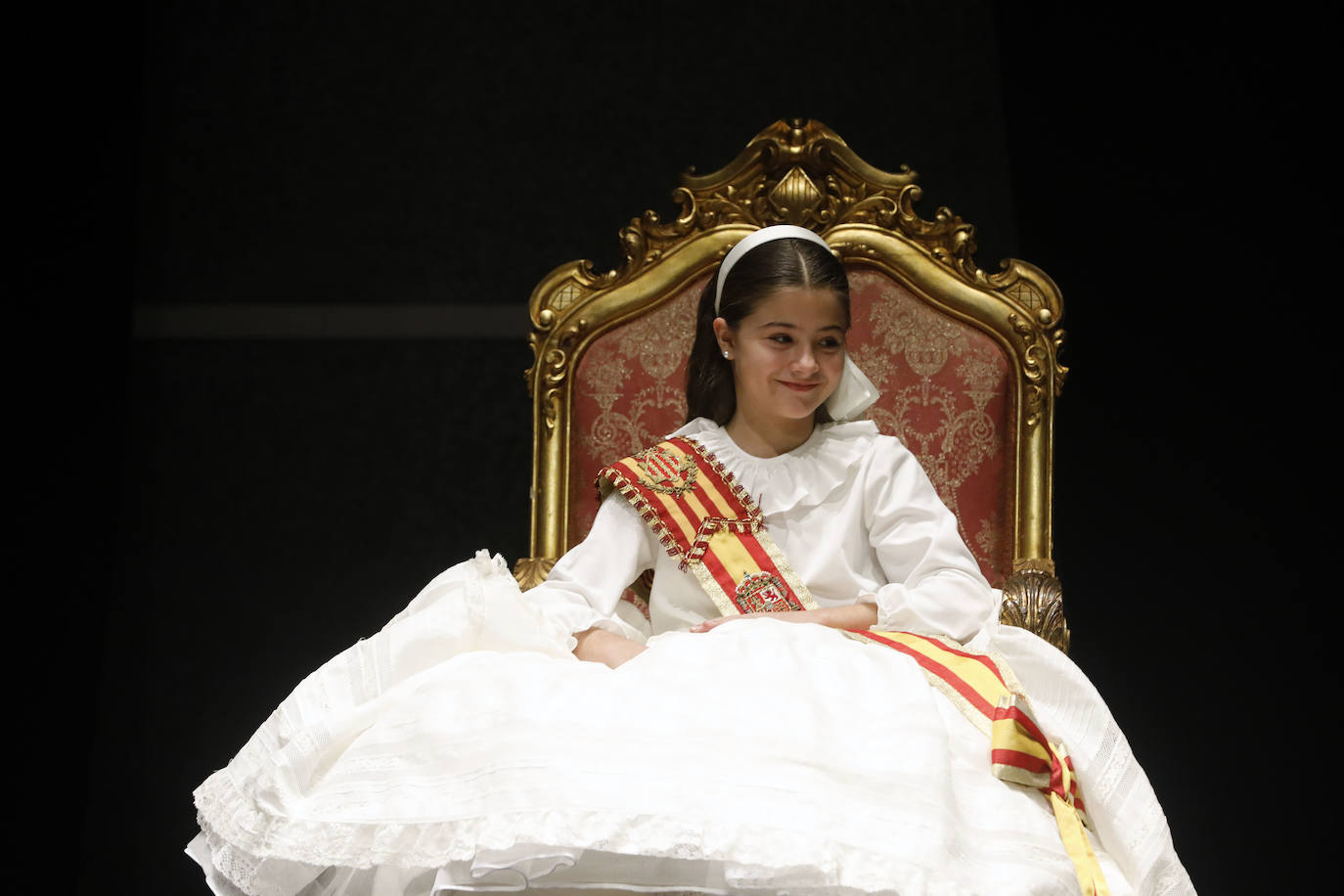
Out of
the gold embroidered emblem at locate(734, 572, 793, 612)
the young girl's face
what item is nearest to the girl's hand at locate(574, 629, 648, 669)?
the gold embroidered emblem at locate(734, 572, 793, 612)

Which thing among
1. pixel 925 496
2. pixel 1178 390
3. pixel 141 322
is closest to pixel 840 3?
pixel 1178 390

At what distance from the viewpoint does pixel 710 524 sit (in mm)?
1981

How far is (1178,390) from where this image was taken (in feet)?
8.45

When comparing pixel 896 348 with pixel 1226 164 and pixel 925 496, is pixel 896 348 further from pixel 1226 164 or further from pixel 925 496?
pixel 1226 164

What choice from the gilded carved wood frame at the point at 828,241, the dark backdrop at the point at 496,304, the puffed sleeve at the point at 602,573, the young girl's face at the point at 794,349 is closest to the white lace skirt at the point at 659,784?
the puffed sleeve at the point at 602,573

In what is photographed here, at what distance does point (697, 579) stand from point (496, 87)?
1.29 m

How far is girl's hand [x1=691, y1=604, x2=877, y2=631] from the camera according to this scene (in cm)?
177

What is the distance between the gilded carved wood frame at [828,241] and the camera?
2305mm

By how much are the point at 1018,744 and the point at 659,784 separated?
42cm

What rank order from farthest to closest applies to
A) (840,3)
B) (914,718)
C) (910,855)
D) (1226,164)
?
(840,3), (1226,164), (914,718), (910,855)

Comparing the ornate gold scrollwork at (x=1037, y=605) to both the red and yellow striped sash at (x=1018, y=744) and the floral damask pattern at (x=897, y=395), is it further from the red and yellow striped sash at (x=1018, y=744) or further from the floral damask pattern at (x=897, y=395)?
the red and yellow striped sash at (x=1018, y=744)

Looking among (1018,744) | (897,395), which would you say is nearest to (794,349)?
(897,395)

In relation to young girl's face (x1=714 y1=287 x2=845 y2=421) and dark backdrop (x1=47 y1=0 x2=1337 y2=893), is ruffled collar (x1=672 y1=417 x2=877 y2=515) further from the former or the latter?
dark backdrop (x1=47 y1=0 x2=1337 y2=893)

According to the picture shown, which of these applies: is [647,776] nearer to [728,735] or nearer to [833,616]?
[728,735]
